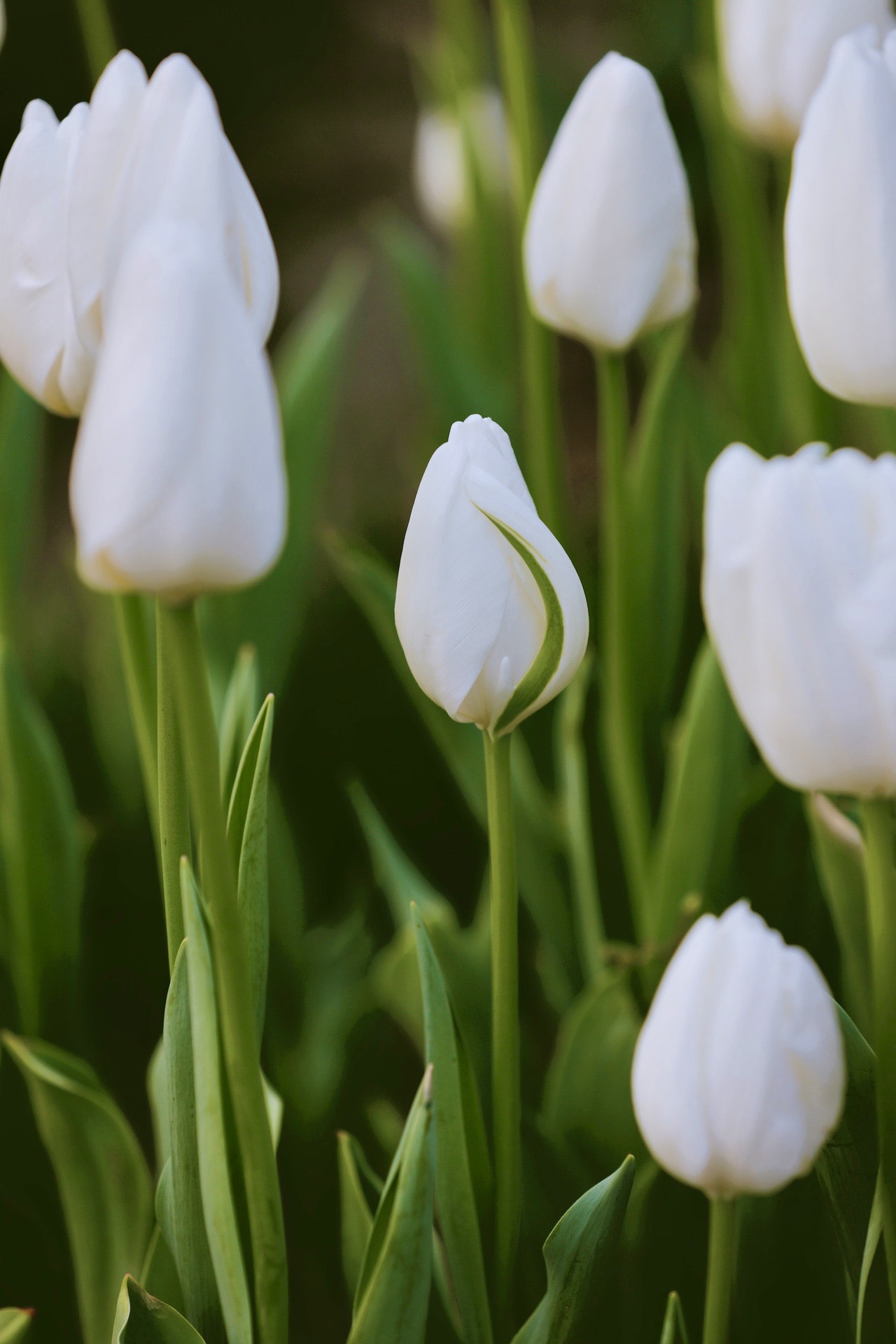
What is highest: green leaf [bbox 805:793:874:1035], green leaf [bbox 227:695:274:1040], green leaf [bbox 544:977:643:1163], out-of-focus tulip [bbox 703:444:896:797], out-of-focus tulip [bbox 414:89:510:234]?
out-of-focus tulip [bbox 414:89:510:234]

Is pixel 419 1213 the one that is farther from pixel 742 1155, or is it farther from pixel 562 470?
pixel 562 470

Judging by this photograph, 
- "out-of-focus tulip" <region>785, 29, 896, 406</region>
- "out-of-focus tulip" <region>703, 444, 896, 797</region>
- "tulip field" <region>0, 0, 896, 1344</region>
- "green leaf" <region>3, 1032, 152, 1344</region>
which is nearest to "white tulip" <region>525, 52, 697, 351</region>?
"tulip field" <region>0, 0, 896, 1344</region>

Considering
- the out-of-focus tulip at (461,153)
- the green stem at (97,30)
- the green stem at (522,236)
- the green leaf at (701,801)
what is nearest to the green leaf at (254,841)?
the green leaf at (701,801)

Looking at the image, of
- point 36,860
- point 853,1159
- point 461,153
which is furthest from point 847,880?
point 461,153

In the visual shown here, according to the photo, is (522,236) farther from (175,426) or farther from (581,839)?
(175,426)

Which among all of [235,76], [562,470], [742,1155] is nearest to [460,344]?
[562,470]

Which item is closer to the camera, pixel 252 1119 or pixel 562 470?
pixel 252 1119

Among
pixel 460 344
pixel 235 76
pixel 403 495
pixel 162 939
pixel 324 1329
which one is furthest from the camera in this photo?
pixel 235 76

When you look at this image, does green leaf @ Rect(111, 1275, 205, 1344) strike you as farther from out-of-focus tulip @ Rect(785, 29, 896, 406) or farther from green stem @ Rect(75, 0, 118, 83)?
green stem @ Rect(75, 0, 118, 83)
